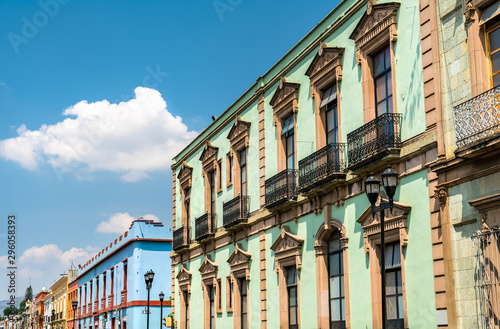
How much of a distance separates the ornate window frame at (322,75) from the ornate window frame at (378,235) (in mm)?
2823

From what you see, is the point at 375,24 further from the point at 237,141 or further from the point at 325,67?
the point at 237,141

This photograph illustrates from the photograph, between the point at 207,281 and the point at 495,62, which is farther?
the point at 207,281

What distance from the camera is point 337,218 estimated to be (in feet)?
55.8

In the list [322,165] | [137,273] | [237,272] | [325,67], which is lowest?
[237,272]

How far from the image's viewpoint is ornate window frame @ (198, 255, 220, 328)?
1011 inches

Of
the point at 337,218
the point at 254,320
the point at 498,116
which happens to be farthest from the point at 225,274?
the point at 498,116

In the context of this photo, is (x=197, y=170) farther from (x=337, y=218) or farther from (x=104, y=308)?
(x=104, y=308)

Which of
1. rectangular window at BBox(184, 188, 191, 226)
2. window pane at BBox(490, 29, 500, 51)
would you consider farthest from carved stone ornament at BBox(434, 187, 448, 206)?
rectangular window at BBox(184, 188, 191, 226)

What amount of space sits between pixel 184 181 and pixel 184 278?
14.3ft

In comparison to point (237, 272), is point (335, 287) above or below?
below

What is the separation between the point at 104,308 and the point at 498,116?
41.8 m

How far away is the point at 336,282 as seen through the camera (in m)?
17.3

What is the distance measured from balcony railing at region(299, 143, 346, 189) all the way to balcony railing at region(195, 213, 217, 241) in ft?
26.8

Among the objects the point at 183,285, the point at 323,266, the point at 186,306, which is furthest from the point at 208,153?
the point at 323,266
